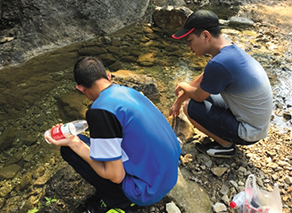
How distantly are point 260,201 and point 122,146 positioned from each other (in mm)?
1420

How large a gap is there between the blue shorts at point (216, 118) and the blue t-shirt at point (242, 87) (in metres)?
0.09

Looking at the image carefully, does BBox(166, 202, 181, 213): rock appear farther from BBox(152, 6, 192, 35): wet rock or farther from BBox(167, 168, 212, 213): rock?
BBox(152, 6, 192, 35): wet rock

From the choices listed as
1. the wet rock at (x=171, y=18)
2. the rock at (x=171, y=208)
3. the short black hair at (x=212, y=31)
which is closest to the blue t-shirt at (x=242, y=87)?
the short black hair at (x=212, y=31)

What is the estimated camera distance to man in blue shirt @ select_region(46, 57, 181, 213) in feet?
5.03

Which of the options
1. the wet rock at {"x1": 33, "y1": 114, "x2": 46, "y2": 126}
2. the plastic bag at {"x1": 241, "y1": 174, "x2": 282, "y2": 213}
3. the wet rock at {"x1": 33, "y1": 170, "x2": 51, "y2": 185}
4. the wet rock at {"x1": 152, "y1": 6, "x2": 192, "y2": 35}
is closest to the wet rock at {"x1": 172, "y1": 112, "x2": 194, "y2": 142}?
the plastic bag at {"x1": 241, "y1": 174, "x2": 282, "y2": 213}

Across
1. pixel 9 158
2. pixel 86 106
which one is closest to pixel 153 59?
pixel 86 106

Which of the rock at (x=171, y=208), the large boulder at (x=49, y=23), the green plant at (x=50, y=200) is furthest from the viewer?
the large boulder at (x=49, y=23)

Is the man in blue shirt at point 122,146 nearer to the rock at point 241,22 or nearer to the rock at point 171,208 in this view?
the rock at point 171,208

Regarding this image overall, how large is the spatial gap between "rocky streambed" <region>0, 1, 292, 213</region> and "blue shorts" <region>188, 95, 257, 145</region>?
0.36 meters

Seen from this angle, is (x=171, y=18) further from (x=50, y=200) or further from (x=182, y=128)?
(x=50, y=200)

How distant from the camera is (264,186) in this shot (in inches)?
97.3

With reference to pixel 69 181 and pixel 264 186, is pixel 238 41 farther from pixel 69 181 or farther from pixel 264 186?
pixel 69 181

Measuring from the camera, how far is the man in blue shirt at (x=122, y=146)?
153 centimetres

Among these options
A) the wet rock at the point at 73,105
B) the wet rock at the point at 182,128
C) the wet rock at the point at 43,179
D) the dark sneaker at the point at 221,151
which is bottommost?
the wet rock at the point at 43,179
